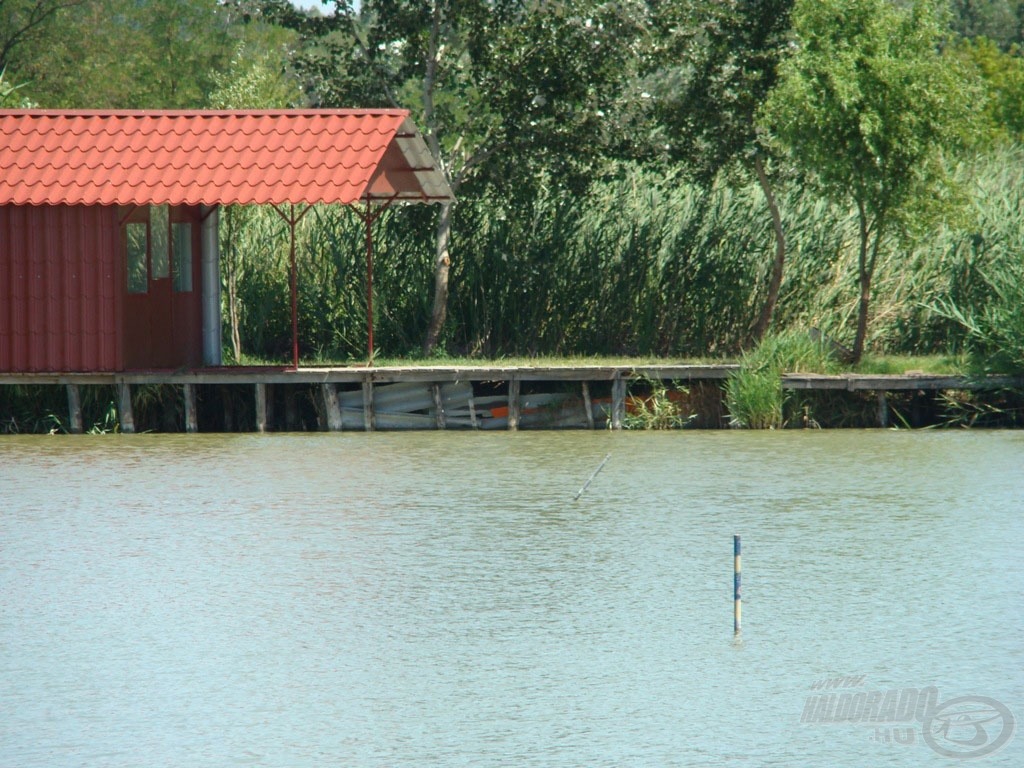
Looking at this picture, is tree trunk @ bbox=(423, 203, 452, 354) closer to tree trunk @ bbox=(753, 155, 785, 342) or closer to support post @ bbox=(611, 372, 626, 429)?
support post @ bbox=(611, 372, 626, 429)

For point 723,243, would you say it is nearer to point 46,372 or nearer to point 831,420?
point 831,420

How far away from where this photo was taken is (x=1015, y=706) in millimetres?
8062

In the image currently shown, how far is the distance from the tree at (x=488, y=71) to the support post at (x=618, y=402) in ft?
13.3

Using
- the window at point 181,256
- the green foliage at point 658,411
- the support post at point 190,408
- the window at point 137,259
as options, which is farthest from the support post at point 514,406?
the window at point 137,259

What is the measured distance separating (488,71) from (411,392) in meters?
4.93

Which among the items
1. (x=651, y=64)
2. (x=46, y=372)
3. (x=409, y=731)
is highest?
(x=651, y=64)

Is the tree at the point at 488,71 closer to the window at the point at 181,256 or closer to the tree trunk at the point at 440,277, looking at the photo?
the tree trunk at the point at 440,277

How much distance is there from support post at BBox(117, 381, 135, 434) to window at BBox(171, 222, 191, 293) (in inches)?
75.6

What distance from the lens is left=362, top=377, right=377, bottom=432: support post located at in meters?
20.9

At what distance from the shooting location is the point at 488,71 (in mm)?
22703

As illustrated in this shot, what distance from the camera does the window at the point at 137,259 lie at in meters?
21.0

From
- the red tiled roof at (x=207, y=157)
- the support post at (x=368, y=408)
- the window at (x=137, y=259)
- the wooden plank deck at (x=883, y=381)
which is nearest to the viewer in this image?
the wooden plank deck at (x=883, y=381)

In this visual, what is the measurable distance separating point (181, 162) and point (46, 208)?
1.85 meters

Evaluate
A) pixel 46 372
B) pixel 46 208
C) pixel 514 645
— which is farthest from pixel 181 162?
pixel 514 645
